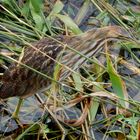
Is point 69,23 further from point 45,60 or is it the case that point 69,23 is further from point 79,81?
point 45,60

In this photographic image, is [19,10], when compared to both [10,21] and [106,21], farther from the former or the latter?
[106,21]

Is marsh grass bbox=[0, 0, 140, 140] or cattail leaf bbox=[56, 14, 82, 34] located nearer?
marsh grass bbox=[0, 0, 140, 140]

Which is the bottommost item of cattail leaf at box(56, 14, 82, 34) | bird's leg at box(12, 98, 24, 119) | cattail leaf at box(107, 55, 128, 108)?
bird's leg at box(12, 98, 24, 119)

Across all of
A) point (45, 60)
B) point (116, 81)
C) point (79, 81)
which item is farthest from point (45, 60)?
point (116, 81)

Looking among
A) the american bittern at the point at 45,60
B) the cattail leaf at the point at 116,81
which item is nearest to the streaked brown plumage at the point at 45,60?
the american bittern at the point at 45,60

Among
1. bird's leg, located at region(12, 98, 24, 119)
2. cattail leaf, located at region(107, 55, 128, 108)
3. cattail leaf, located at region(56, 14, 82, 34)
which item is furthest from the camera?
cattail leaf, located at region(56, 14, 82, 34)

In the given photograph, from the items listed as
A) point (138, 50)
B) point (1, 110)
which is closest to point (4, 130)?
point (1, 110)

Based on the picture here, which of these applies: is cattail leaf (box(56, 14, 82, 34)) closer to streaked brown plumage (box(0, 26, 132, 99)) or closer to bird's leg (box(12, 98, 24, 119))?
streaked brown plumage (box(0, 26, 132, 99))

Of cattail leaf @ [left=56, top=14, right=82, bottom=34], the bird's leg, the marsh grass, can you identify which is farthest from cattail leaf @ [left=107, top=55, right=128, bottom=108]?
cattail leaf @ [left=56, top=14, right=82, bottom=34]

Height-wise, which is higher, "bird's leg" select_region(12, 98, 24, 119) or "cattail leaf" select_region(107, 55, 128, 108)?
"cattail leaf" select_region(107, 55, 128, 108)
